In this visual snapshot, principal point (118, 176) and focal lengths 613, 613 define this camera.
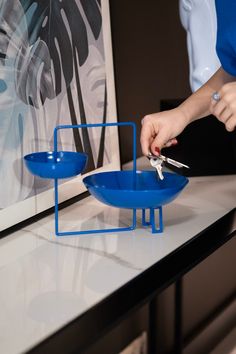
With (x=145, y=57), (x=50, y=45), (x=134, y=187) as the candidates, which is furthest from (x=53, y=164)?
(x=145, y=57)

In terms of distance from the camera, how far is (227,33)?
1119 mm

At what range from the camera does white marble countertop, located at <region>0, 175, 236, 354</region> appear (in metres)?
0.86

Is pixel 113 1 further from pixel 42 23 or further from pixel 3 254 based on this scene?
pixel 3 254

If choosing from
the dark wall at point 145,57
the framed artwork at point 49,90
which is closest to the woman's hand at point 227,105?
the framed artwork at point 49,90

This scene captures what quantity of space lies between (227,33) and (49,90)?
422 mm

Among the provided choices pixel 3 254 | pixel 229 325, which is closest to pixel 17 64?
pixel 3 254

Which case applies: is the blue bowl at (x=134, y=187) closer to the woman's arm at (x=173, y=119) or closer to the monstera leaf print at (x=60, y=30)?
the woman's arm at (x=173, y=119)

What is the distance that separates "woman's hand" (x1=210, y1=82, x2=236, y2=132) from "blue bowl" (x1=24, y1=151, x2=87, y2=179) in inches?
12.3

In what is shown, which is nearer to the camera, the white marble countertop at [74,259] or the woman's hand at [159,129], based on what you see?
the white marble countertop at [74,259]

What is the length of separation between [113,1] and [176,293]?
0.81m

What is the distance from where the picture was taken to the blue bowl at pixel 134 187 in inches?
44.4

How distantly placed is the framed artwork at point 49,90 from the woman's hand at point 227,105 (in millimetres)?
424

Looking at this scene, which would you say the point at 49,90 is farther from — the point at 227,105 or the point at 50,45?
the point at 227,105

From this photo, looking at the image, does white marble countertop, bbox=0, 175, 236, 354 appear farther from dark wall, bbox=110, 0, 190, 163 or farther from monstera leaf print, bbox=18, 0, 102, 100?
dark wall, bbox=110, 0, 190, 163
